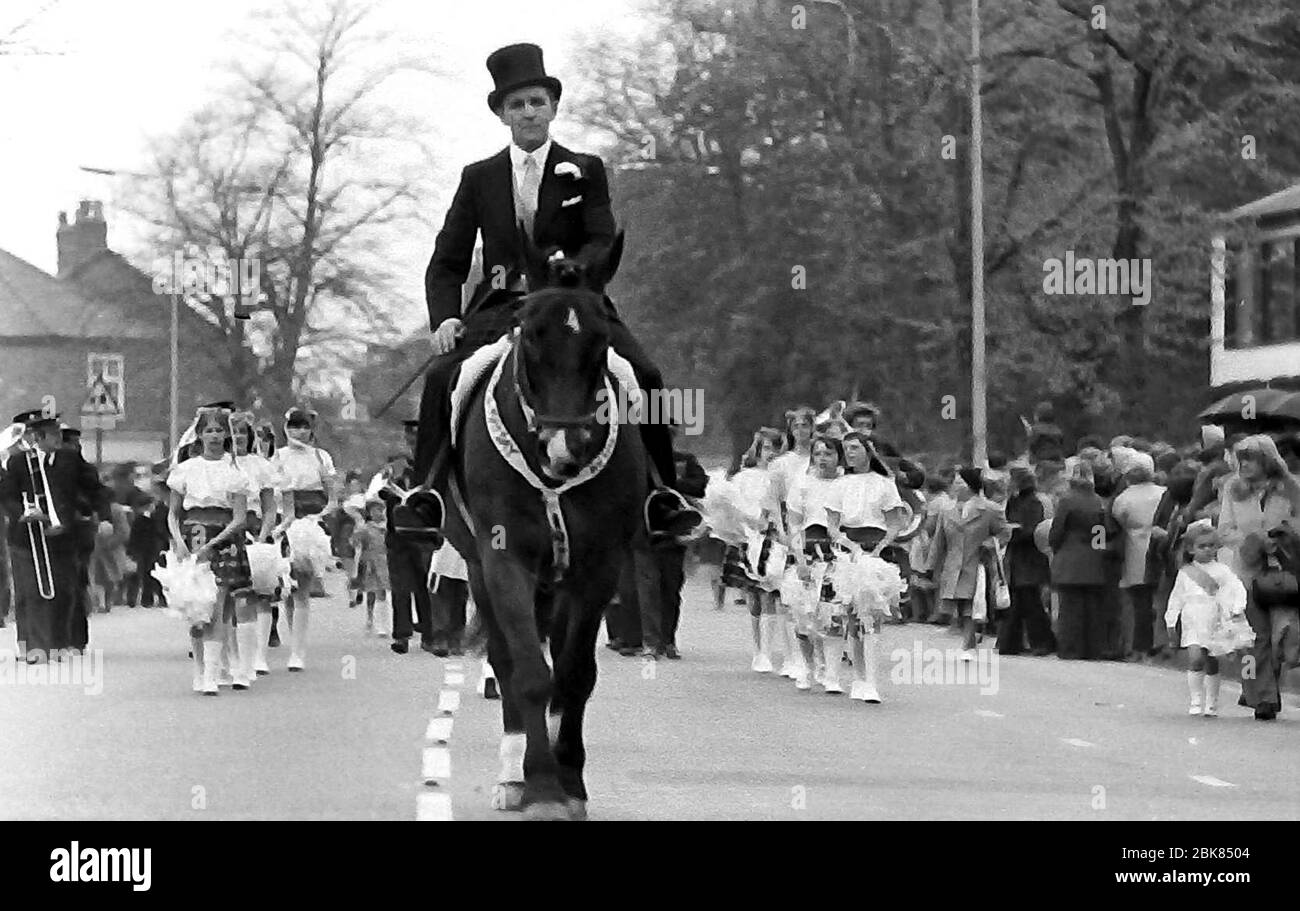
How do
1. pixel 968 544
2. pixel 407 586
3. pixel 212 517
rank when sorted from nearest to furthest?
pixel 212 517 → pixel 407 586 → pixel 968 544

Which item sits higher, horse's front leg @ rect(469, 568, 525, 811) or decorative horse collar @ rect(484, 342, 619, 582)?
decorative horse collar @ rect(484, 342, 619, 582)

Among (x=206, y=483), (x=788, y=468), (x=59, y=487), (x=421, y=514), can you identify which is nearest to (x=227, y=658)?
(x=206, y=483)

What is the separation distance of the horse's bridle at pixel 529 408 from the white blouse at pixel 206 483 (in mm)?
9245

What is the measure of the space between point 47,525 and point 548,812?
51.3 ft

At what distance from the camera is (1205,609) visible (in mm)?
19750

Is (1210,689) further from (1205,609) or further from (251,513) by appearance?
(251,513)

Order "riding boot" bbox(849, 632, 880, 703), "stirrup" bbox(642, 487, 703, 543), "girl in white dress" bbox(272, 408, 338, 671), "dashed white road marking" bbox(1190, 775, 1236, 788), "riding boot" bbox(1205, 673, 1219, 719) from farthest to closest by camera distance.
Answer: "girl in white dress" bbox(272, 408, 338, 671) → "riding boot" bbox(849, 632, 880, 703) → "riding boot" bbox(1205, 673, 1219, 719) → "dashed white road marking" bbox(1190, 775, 1236, 788) → "stirrup" bbox(642, 487, 703, 543)

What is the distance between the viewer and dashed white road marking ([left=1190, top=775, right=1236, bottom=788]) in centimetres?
1459

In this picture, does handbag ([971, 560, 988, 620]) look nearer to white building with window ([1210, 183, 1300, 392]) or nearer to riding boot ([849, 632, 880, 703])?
riding boot ([849, 632, 880, 703])

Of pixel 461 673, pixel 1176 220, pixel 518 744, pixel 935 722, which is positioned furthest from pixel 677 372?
pixel 518 744

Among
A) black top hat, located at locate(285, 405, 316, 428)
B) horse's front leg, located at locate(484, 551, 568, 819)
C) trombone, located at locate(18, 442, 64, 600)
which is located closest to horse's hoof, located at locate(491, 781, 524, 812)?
horse's front leg, located at locate(484, 551, 568, 819)

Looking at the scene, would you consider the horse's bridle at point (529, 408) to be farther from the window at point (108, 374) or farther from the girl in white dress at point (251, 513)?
the window at point (108, 374)

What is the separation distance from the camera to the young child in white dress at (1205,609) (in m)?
19.6

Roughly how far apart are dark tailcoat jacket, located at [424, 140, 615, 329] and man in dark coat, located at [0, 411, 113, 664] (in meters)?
13.6
